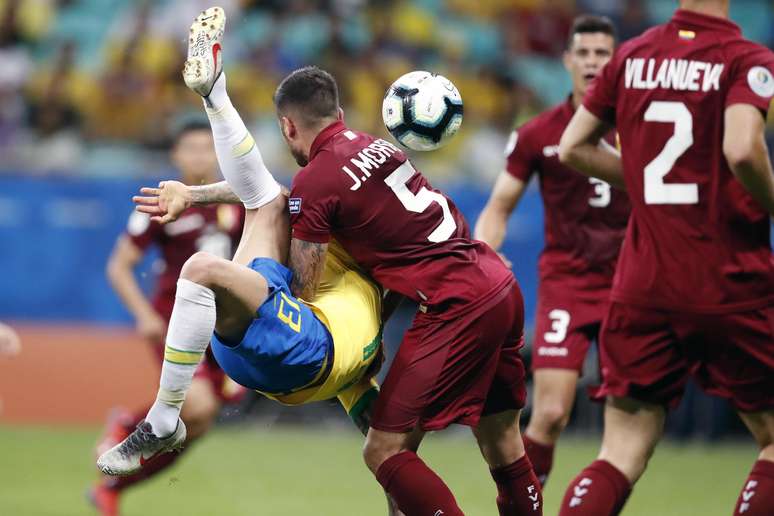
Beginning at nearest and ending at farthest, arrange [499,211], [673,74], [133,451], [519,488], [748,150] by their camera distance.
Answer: [748,150]
[673,74]
[133,451]
[519,488]
[499,211]

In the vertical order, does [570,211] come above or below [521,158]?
below

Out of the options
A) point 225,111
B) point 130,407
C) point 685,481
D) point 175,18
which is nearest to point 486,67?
point 175,18

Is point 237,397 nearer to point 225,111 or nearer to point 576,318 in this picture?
point 576,318

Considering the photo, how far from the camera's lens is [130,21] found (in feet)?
48.2

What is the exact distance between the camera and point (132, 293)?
833 centimetres

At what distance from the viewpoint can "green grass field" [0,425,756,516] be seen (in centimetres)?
806

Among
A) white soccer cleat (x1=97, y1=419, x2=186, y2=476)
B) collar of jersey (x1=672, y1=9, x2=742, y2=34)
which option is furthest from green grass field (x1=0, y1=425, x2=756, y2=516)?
collar of jersey (x1=672, y1=9, x2=742, y2=34)

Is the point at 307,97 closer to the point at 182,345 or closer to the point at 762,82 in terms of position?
the point at 182,345

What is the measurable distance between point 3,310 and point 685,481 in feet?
21.8

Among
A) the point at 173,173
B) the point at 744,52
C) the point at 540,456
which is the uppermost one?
the point at 744,52

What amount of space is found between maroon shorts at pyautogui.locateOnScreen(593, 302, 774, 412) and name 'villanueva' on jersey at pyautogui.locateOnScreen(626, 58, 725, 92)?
2.80ft

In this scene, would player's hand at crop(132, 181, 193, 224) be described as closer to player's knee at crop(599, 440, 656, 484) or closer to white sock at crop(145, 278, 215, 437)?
white sock at crop(145, 278, 215, 437)

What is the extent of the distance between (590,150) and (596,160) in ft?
0.16

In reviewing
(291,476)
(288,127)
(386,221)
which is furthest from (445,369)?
(291,476)
